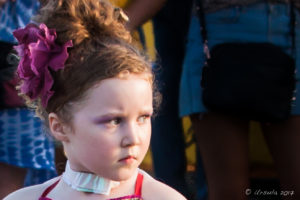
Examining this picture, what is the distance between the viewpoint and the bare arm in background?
10.6 ft

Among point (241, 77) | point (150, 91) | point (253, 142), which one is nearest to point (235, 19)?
point (241, 77)

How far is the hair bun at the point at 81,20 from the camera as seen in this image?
2.36 m

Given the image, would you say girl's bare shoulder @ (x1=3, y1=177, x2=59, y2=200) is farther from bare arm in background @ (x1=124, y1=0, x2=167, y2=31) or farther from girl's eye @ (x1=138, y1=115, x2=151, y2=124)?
bare arm in background @ (x1=124, y1=0, x2=167, y2=31)

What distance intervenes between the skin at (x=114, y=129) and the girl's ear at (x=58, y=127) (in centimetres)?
2

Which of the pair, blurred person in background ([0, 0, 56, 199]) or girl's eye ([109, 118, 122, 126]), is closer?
girl's eye ([109, 118, 122, 126])

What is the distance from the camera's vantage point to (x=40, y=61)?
233 centimetres

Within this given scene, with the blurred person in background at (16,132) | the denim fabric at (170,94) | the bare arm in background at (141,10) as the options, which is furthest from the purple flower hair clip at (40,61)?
the denim fabric at (170,94)

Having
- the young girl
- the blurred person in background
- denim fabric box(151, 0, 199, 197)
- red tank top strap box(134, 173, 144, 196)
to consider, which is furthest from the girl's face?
denim fabric box(151, 0, 199, 197)

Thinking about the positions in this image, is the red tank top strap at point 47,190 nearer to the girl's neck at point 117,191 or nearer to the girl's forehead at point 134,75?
the girl's neck at point 117,191

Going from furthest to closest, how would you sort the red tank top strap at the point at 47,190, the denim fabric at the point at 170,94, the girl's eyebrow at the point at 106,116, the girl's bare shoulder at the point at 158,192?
the denim fabric at the point at 170,94
the red tank top strap at the point at 47,190
the girl's bare shoulder at the point at 158,192
the girl's eyebrow at the point at 106,116

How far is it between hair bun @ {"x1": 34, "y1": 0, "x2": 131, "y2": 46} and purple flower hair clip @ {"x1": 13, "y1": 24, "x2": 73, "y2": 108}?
0.15ft

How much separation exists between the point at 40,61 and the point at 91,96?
24 centimetres

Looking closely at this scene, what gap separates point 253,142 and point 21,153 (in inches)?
74.4

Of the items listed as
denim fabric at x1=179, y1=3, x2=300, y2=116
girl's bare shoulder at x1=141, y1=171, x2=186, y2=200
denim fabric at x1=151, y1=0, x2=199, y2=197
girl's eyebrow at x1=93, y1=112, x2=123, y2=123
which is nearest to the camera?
girl's eyebrow at x1=93, y1=112, x2=123, y2=123
